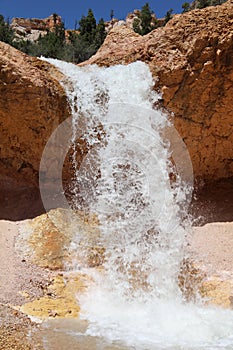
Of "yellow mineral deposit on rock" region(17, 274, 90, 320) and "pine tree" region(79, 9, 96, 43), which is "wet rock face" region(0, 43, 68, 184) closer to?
"yellow mineral deposit on rock" region(17, 274, 90, 320)

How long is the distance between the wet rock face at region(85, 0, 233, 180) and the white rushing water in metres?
0.33

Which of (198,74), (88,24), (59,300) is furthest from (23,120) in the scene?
(88,24)

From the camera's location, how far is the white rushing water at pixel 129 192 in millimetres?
6473

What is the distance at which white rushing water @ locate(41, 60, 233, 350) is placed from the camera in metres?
6.47

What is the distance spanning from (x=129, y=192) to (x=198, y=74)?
10.0 ft

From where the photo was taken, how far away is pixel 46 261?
710 cm

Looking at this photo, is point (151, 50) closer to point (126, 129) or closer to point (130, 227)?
point (126, 129)

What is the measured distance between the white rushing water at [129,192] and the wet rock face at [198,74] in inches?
12.9

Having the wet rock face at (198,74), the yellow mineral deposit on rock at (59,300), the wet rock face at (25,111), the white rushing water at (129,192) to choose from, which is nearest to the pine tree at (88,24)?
the wet rock face at (198,74)

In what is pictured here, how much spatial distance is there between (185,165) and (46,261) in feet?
14.0

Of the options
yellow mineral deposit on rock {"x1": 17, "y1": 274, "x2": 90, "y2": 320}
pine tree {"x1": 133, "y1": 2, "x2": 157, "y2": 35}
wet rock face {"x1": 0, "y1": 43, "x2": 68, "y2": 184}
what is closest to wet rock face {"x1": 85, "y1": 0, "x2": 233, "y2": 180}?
wet rock face {"x1": 0, "y1": 43, "x2": 68, "y2": 184}

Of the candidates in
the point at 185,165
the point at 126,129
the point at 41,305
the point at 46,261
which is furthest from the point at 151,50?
the point at 41,305

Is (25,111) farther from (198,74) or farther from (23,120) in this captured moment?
(198,74)

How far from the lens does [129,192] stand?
8.86m
